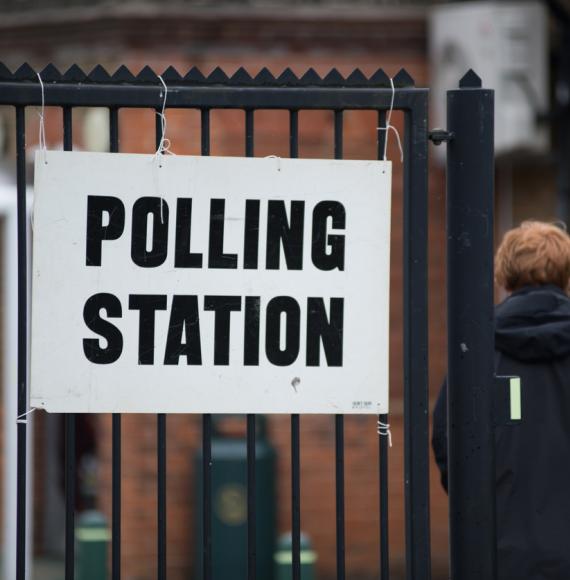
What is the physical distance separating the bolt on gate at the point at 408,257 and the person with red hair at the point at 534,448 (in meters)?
0.44

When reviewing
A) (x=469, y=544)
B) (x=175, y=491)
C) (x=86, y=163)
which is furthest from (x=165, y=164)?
(x=175, y=491)

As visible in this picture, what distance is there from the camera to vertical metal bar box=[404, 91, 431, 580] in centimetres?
297

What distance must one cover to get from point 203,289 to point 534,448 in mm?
1081

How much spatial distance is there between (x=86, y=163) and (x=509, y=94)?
17.8 ft

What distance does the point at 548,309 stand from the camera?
355 cm

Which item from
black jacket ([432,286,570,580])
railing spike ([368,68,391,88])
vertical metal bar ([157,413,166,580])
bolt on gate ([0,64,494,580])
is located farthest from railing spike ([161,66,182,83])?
black jacket ([432,286,570,580])

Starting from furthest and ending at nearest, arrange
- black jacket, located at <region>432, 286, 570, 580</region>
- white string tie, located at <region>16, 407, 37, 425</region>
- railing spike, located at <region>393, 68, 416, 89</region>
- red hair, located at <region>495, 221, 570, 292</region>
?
red hair, located at <region>495, 221, 570, 292</region>
black jacket, located at <region>432, 286, 570, 580</region>
railing spike, located at <region>393, 68, 416, 89</region>
white string tie, located at <region>16, 407, 37, 425</region>

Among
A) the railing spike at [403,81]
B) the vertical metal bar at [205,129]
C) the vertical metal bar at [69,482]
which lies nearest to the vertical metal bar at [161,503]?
the vertical metal bar at [69,482]

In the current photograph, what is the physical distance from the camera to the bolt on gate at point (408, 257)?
9.69ft

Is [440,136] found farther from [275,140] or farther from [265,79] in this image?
[275,140]

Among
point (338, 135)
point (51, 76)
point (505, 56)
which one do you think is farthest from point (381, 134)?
point (505, 56)

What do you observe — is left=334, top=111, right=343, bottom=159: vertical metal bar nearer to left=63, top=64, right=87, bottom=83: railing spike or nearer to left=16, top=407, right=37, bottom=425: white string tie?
left=63, top=64, right=87, bottom=83: railing spike

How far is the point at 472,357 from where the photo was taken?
296cm

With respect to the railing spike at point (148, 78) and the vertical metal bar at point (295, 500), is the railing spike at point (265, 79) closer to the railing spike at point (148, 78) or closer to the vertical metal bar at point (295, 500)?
the railing spike at point (148, 78)
